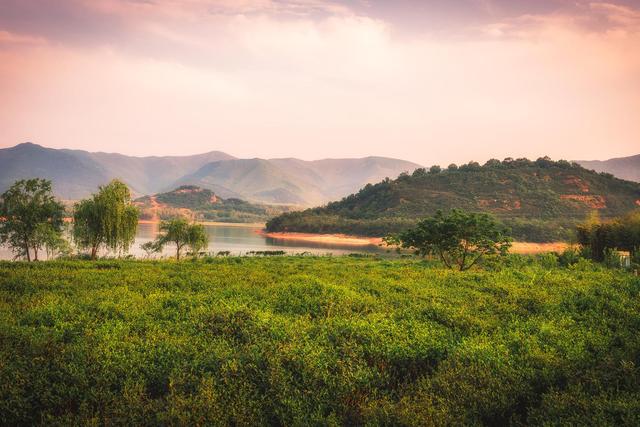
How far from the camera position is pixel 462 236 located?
31266mm

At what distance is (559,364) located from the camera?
716cm

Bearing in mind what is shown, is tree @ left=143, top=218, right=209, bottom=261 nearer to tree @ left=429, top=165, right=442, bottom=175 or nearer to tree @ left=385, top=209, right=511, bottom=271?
tree @ left=385, top=209, right=511, bottom=271

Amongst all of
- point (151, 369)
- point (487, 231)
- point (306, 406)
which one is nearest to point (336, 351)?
point (306, 406)

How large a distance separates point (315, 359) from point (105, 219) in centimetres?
3693

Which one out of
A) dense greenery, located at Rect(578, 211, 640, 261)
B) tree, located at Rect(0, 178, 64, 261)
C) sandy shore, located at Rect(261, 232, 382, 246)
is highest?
tree, located at Rect(0, 178, 64, 261)

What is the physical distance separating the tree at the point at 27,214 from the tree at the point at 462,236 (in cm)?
3298

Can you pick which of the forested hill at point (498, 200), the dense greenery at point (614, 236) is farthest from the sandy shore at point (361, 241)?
the dense greenery at point (614, 236)

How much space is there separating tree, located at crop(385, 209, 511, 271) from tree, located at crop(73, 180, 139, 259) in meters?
25.9

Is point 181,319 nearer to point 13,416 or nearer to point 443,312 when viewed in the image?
point 13,416

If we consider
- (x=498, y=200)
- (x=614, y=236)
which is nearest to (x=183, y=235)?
(x=614, y=236)

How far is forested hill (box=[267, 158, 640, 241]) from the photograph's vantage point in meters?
110

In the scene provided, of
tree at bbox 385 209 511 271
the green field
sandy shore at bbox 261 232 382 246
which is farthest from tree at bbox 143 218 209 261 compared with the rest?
sandy shore at bbox 261 232 382 246

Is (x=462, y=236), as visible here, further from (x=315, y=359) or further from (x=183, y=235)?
(x=183, y=235)

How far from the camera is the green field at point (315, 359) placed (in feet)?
19.5
